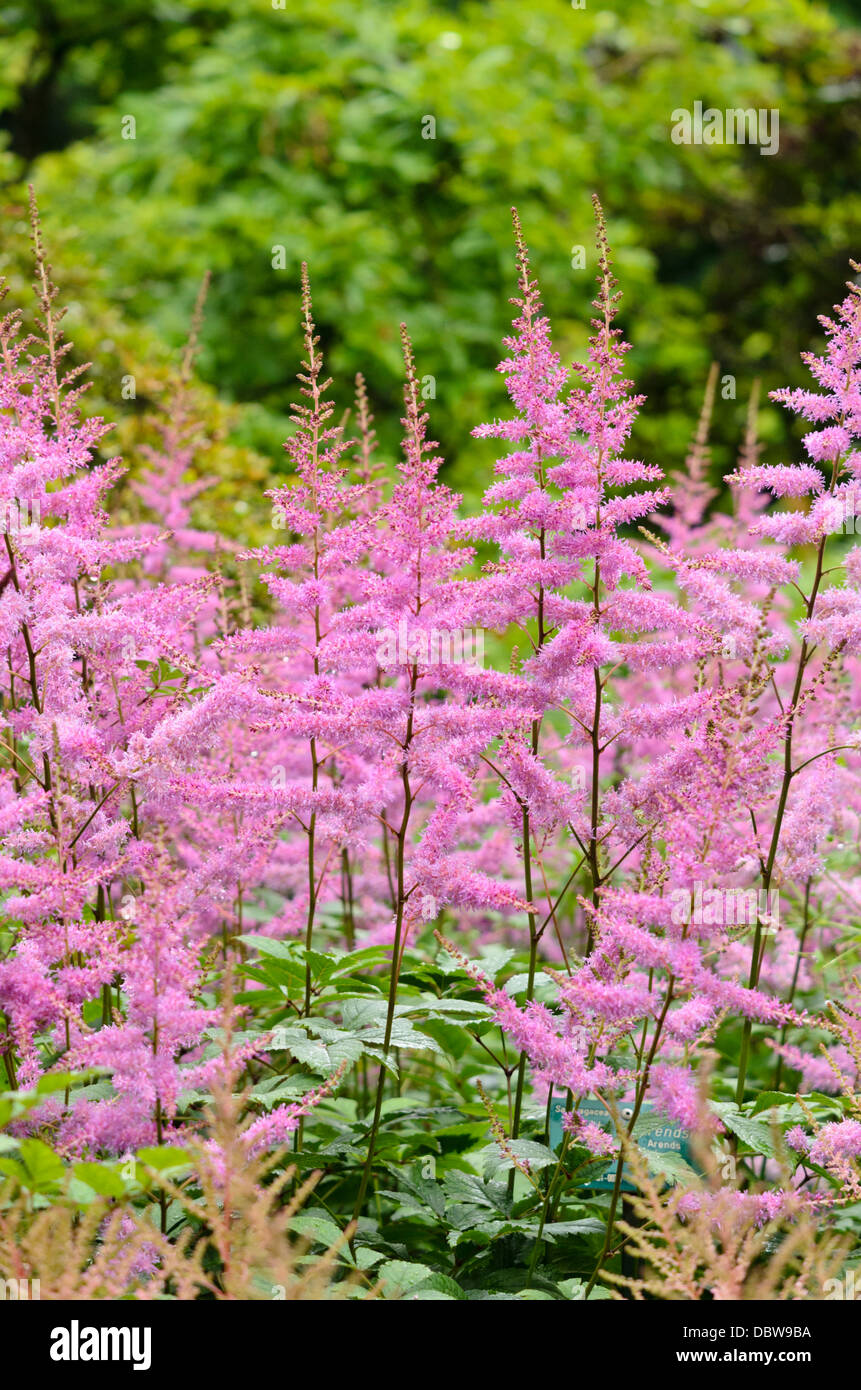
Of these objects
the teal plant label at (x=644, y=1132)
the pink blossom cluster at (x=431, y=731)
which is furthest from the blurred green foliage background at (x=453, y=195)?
the teal plant label at (x=644, y=1132)

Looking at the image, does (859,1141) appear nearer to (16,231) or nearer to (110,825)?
(110,825)

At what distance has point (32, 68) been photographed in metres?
14.8

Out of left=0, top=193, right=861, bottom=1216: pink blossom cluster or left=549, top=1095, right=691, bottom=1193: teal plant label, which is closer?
left=0, top=193, right=861, bottom=1216: pink blossom cluster

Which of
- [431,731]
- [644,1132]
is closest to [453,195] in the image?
[431,731]

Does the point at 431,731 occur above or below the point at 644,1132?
above

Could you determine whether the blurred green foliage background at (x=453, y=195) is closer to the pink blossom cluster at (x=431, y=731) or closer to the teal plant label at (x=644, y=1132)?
the pink blossom cluster at (x=431, y=731)

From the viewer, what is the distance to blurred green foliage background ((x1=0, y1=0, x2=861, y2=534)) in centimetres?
1001

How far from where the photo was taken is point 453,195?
10.6 metres

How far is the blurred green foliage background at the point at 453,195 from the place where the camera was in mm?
10008

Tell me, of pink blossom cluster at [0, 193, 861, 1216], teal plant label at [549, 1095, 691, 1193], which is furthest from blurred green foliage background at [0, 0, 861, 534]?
teal plant label at [549, 1095, 691, 1193]

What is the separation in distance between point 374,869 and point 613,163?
29.8 ft

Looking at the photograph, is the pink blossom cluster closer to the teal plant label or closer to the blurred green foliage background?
the teal plant label

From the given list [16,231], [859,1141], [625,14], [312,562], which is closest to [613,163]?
[625,14]

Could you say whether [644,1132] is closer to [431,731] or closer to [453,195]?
[431,731]
